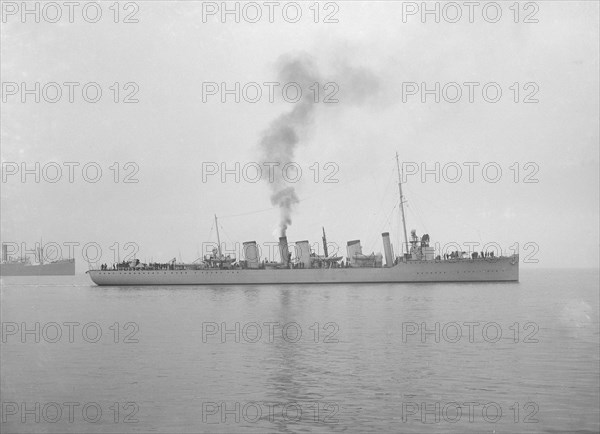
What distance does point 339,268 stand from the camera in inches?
3516

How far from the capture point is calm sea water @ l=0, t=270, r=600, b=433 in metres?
17.1

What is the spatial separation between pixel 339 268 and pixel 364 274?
10.2 ft

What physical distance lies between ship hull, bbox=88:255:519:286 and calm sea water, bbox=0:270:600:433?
45975 millimetres

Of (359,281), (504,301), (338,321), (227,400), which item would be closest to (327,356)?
(227,400)

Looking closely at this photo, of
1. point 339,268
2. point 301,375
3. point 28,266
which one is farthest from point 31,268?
point 301,375

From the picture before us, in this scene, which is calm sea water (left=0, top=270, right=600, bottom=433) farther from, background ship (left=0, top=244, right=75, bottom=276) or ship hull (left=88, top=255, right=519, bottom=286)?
background ship (left=0, top=244, right=75, bottom=276)

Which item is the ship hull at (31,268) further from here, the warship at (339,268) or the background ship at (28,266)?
the warship at (339,268)

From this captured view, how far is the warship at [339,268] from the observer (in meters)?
88.4

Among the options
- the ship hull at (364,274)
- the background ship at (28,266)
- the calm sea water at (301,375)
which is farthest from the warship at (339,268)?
the background ship at (28,266)

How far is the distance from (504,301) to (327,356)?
120ft

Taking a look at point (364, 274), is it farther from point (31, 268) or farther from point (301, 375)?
point (31, 268)

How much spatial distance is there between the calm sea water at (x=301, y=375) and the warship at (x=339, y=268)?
45744mm

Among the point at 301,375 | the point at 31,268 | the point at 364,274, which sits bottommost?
the point at 301,375

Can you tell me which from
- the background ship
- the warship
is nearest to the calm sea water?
the warship
